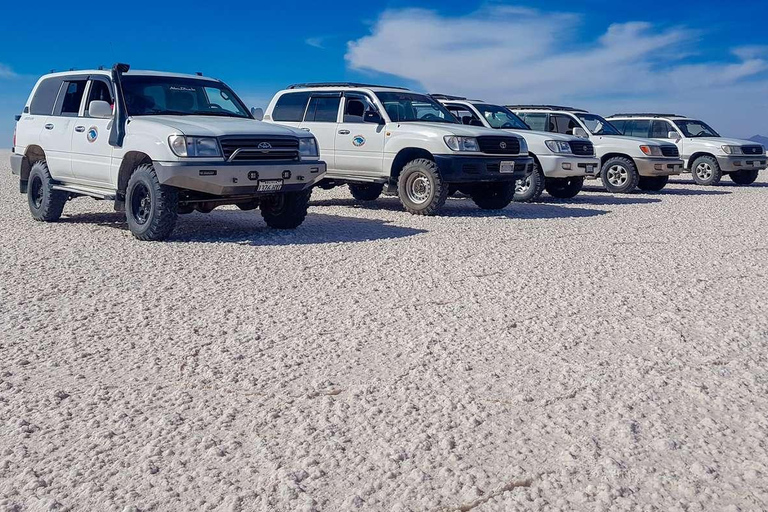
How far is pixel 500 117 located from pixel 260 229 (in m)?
6.83

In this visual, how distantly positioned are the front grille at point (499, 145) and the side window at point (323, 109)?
2.47 metres

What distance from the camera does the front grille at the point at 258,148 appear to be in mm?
7875

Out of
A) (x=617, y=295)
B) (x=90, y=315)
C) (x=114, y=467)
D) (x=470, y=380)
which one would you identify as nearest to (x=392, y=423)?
(x=470, y=380)

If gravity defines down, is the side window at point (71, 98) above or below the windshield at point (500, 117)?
below

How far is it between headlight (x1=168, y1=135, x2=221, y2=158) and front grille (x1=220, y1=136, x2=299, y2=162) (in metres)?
0.16

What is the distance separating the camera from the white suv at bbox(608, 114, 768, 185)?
18734 mm

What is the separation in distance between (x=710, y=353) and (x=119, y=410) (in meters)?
3.25

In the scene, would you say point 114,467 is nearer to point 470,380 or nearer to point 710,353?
point 470,380

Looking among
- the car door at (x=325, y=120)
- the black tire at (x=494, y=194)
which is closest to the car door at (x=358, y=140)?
the car door at (x=325, y=120)

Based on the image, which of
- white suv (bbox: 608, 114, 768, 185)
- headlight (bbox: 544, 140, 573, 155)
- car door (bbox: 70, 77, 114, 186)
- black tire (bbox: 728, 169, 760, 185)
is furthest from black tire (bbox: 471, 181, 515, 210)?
black tire (bbox: 728, 169, 760, 185)

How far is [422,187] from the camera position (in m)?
11.0

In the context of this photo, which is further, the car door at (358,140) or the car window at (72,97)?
the car door at (358,140)

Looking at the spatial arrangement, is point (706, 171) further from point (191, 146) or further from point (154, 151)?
point (154, 151)

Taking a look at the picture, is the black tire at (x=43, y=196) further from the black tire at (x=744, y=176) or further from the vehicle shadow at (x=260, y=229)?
the black tire at (x=744, y=176)
